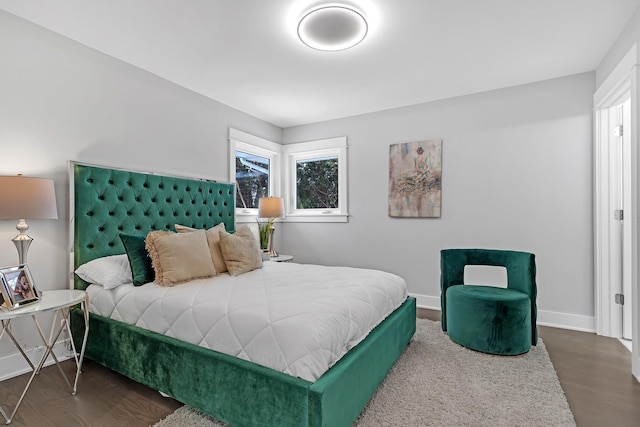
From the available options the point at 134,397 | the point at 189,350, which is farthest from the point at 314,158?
the point at 134,397

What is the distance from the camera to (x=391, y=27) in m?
2.24

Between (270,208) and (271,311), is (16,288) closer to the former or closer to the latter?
(271,311)

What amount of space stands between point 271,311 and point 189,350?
504 millimetres

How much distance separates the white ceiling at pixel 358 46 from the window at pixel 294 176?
0.89 m

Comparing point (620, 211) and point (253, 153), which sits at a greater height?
point (253, 153)

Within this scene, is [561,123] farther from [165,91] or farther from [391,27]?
[165,91]

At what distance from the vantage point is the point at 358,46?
2504 millimetres

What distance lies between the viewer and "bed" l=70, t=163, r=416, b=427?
54.0 inches

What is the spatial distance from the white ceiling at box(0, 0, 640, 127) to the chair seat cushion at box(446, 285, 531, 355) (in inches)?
77.6

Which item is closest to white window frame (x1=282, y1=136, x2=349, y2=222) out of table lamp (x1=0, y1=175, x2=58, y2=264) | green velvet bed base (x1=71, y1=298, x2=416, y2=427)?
green velvet bed base (x1=71, y1=298, x2=416, y2=427)

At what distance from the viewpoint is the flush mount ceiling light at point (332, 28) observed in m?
2.04

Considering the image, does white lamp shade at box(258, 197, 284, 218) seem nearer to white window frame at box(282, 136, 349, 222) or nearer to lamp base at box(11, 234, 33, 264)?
white window frame at box(282, 136, 349, 222)

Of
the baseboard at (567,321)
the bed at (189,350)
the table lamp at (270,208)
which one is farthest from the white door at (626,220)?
the table lamp at (270,208)

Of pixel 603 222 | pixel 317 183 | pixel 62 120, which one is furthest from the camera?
pixel 317 183
